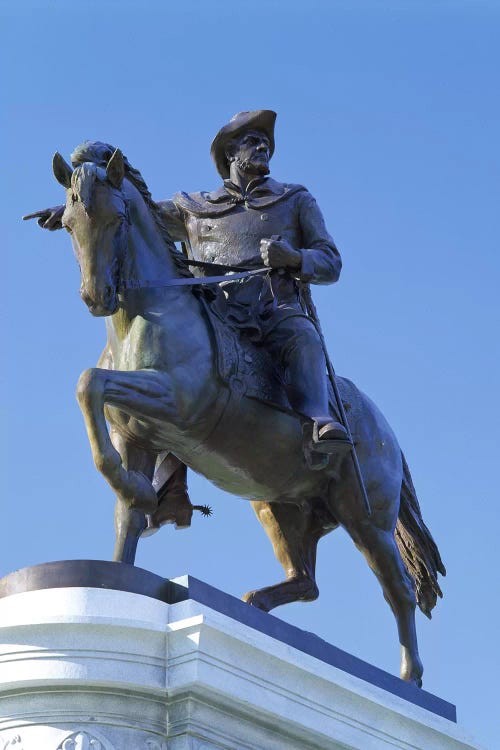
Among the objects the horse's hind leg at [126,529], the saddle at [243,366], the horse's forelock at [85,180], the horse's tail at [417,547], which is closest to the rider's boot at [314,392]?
the saddle at [243,366]

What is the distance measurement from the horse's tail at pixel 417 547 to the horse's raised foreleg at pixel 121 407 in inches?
112

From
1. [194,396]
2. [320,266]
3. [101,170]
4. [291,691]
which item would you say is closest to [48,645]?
[291,691]

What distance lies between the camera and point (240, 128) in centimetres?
1227

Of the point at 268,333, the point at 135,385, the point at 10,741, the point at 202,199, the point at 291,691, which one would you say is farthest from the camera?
the point at 202,199

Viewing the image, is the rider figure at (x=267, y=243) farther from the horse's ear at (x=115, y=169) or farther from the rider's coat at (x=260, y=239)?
the horse's ear at (x=115, y=169)

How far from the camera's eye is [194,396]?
1050cm

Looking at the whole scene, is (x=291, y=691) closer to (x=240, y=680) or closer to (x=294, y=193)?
(x=240, y=680)

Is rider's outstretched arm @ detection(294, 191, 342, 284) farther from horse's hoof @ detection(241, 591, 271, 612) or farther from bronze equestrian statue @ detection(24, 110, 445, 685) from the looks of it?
horse's hoof @ detection(241, 591, 271, 612)

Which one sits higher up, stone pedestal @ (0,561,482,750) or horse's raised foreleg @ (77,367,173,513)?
horse's raised foreleg @ (77,367,173,513)

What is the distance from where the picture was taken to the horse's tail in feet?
41.2

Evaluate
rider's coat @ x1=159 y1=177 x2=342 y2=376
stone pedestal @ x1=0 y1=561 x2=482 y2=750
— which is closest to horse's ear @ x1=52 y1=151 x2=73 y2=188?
rider's coat @ x1=159 y1=177 x2=342 y2=376

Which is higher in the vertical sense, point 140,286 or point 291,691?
point 140,286

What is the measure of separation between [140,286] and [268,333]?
1.12 metres

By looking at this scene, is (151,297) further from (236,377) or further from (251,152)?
(251,152)
